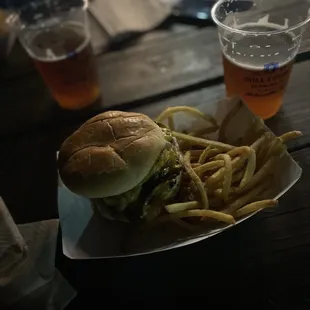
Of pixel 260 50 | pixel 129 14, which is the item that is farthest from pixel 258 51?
pixel 129 14

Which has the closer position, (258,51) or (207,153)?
(207,153)

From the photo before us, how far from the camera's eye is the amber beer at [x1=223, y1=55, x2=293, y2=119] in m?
0.95

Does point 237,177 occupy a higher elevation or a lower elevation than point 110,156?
lower

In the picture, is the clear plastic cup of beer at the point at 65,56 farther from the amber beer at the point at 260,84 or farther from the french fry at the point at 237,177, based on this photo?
the french fry at the point at 237,177

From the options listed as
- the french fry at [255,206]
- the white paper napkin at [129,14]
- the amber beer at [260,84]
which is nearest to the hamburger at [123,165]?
the french fry at [255,206]

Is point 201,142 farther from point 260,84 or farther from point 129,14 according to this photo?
point 129,14

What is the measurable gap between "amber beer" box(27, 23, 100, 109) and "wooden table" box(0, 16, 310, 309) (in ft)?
0.10

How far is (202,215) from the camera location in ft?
2.55

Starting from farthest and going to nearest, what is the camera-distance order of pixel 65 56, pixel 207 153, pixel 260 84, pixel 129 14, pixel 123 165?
pixel 129 14 → pixel 65 56 → pixel 260 84 → pixel 207 153 → pixel 123 165

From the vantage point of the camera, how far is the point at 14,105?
1.21m

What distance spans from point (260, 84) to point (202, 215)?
0.31 meters

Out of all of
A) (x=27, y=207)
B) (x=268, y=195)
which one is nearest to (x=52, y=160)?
(x=27, y=207)

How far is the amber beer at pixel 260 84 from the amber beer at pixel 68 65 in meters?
0.31

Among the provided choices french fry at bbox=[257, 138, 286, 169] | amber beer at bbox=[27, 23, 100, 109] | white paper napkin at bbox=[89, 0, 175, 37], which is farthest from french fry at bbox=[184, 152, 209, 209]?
white paper napkin at bbox=[89, 0, 175, 37]
